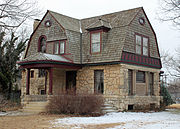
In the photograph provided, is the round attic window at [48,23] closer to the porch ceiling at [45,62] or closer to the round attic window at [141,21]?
the porch ceiling at [45,62]

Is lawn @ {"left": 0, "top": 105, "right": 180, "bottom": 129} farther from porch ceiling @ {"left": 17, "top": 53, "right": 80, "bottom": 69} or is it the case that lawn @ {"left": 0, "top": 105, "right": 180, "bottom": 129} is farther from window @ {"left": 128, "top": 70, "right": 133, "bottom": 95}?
window @ {"left": 128, "top": 70, "right": 133, "bottom": 95}

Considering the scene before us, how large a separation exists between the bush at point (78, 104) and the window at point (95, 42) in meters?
5.38

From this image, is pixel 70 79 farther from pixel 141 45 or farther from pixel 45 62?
pixel 141 45

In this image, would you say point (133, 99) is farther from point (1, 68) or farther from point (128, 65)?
point (1, 68)

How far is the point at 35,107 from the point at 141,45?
9277mm

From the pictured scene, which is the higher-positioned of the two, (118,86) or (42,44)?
(42,44)

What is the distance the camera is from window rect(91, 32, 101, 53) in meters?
19.5

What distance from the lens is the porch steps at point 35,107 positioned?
16703 mm

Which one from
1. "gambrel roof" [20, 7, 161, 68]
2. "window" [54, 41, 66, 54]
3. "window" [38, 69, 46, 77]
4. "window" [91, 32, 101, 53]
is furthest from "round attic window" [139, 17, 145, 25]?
"window" [38, 69, 46, 77]

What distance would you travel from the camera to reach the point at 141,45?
788 inches

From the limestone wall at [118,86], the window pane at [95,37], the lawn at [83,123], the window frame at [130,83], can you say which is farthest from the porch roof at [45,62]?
the lawn at [83,123]

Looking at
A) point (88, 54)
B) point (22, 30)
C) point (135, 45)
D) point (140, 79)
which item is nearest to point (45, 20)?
point (88, 54)

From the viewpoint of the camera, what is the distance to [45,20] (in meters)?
21.6

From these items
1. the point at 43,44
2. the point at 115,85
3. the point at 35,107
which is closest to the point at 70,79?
the point at 43,44
